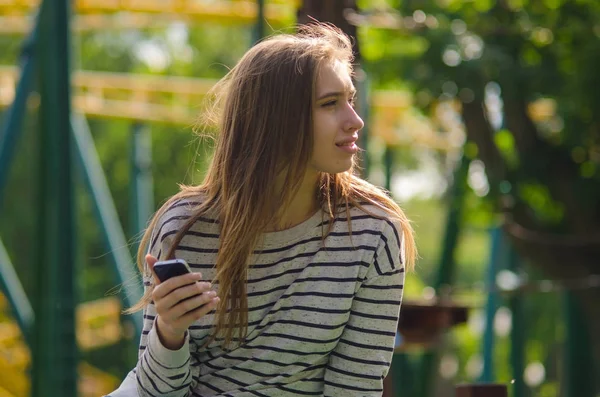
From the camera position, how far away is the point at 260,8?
5398 millimetres

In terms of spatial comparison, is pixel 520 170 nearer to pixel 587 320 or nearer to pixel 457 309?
pixel 587 320

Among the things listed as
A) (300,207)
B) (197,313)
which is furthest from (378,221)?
(197,313)

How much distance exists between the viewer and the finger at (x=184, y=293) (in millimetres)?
2252

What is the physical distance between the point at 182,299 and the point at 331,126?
545 mm

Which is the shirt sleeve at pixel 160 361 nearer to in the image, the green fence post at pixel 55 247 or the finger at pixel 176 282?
the finger at pixel 176 282

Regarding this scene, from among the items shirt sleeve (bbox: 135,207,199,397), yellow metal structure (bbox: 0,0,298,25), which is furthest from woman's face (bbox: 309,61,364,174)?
yellow metal structure (bbox: 0,0,298,25)

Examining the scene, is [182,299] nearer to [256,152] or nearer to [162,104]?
[256,152]

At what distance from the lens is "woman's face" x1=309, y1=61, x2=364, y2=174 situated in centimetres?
255

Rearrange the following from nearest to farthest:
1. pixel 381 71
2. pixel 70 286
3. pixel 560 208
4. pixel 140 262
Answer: pixel 140 262, pixel 70 286, pixel 381 71, pixel 560 208

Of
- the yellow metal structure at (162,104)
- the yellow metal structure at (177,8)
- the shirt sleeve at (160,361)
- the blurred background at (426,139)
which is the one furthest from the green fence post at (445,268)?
the shirt sleeve at (160,361)

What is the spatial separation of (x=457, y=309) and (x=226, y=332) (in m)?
4.66

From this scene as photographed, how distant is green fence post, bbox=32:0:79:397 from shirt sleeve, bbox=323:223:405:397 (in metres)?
3.40

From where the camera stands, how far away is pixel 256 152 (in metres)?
2.54

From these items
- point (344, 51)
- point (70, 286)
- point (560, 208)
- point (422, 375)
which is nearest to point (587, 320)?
point (560, 208)
